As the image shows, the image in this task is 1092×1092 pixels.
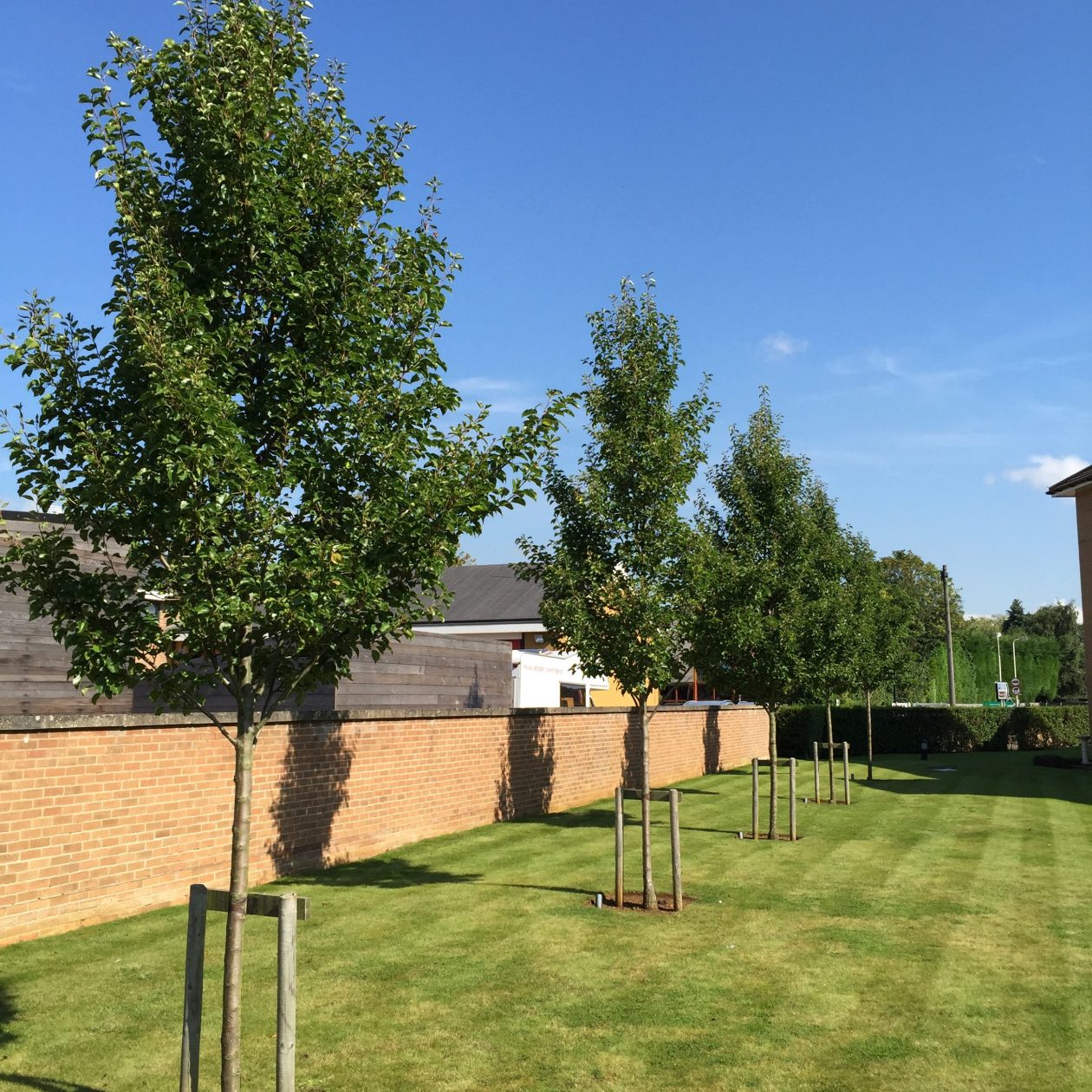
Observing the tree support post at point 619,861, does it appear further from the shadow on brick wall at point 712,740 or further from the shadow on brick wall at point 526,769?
the shadow on brick wall at point 712,740

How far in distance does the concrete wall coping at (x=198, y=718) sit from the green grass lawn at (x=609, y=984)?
6.77ft

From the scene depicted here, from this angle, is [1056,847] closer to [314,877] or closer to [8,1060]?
[314,877]

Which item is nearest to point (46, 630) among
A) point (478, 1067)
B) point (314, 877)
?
point (314, 877)

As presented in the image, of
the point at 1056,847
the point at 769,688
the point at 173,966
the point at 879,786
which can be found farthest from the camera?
the point at 879,786

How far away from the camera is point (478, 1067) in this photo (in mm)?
6977

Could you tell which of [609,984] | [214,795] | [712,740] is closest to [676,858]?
[609,984]

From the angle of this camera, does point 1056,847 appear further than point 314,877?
Yes

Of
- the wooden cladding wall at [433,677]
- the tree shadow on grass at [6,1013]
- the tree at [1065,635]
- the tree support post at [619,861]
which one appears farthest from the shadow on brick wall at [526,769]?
the tree at [1065,635]

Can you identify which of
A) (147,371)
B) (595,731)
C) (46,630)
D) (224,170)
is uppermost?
(224,170)

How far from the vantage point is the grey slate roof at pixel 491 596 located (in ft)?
137

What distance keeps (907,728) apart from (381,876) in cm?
3708

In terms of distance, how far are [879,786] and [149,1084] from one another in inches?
1010

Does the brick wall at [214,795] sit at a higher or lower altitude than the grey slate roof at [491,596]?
lower

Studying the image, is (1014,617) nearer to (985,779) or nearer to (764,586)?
(985,779)
